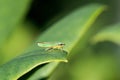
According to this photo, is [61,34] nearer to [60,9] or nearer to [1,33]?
[1,33]

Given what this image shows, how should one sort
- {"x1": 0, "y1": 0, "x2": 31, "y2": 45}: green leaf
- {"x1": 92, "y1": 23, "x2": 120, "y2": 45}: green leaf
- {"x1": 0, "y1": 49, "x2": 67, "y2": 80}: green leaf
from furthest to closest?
{"x1": 92, "y1": 23, "x2": 120, "y2": 45}: green leaf, {"x1": 0, "y1": 0, "x2": 31, "y2": 45}: green leaf, {"x1": 0, "y1": 49, "x2": 67, "y2": 80}: green leaf

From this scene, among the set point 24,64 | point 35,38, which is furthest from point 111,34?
point 24,64

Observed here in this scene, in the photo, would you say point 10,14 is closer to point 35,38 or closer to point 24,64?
point 35,38

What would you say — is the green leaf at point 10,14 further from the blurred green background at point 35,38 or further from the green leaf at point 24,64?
the green leaf at point 24,64

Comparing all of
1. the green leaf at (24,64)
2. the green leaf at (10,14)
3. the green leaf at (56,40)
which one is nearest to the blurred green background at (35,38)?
the green leaf at (10,14)

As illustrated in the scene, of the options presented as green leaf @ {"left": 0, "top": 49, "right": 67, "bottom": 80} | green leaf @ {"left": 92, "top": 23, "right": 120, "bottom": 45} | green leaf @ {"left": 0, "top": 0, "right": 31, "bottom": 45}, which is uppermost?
green leaf @ {"left": 0, "top": 0, "right": 31, "bottom": 45}

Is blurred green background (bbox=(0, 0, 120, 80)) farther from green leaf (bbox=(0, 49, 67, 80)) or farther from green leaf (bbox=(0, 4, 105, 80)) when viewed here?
green leaf (bbox=(0, 49, 67, 80))

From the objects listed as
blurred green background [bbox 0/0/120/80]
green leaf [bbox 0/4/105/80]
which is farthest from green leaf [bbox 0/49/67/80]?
blurred green background [bbox 0/0/120/80]
